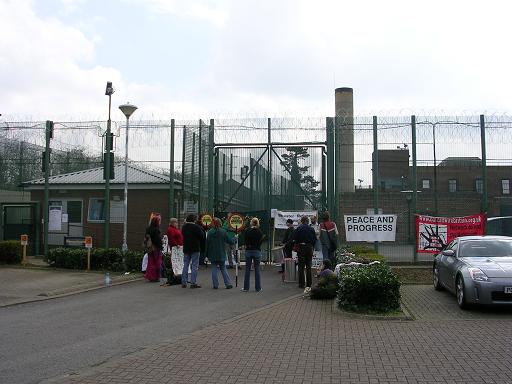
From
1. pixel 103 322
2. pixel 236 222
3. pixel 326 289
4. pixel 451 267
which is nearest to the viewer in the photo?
pixel 103 322

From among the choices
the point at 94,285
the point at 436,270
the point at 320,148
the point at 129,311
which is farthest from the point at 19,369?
the point at 320,148

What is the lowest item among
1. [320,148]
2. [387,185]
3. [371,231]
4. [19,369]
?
[19,369]

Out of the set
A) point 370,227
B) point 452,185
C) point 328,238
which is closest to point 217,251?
point 328,238

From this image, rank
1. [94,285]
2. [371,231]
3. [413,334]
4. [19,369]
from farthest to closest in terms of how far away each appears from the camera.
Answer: [371,231] < [94,285] < [413,334] < [19,369]

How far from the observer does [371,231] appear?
17.2 meters

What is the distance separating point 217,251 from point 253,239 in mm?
984

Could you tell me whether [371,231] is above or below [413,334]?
above

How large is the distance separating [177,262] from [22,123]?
34.8 feet

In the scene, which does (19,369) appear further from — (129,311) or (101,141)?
(101,141)

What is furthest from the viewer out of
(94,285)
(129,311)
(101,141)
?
(101,141)

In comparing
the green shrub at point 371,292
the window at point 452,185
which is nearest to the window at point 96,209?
the window at point 452,185

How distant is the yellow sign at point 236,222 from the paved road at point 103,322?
4447mm

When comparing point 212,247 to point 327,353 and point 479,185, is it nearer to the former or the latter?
point 327,353

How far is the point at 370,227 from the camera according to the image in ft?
56.3
